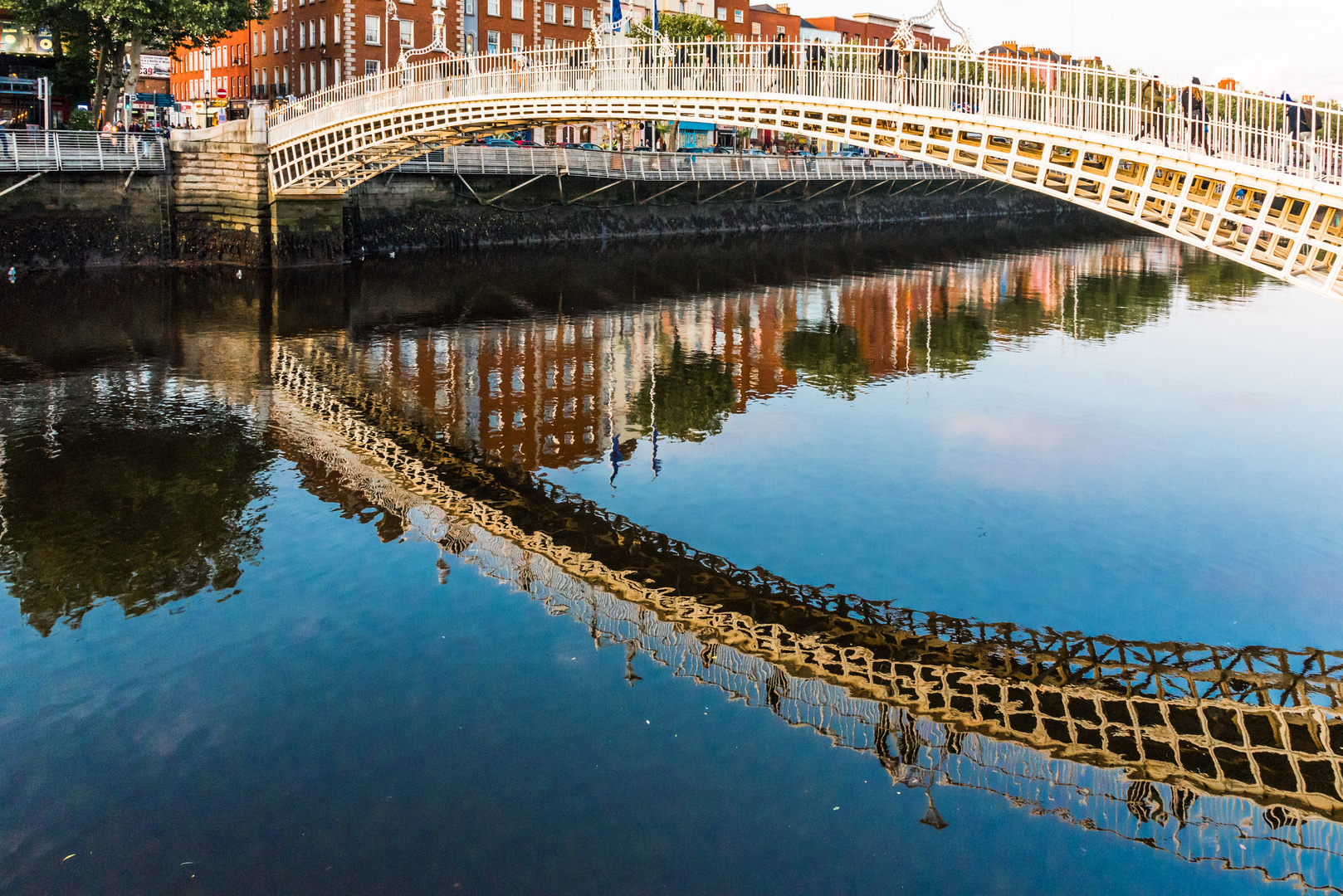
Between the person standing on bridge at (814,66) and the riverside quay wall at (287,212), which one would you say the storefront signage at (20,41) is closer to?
the riverside quay wall at (287,212)

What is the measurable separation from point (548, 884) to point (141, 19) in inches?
1559

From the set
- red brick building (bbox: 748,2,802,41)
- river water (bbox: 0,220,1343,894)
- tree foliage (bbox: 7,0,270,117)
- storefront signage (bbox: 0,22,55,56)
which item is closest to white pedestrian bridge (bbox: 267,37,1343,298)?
river water (bbox: 0,220,1343,894)

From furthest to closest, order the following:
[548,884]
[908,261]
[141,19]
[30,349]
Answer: [908,261] → [141,19] → [30,349] → [548,884]

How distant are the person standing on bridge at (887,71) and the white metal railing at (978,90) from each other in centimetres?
3

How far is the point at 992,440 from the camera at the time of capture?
19.3m

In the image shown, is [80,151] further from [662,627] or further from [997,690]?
[997,690]

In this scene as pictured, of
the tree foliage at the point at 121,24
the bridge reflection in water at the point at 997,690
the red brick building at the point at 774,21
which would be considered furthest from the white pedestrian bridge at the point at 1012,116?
the red brick building at the point at 774,21

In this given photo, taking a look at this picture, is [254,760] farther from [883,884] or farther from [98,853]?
[883,884]

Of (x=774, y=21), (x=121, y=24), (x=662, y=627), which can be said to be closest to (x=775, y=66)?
(x=662, y=627)

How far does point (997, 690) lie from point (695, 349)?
57.3 feet

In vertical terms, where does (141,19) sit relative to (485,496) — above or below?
above

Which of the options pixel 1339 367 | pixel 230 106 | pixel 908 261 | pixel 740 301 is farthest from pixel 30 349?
pixel 230 106

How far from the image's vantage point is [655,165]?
164 ft

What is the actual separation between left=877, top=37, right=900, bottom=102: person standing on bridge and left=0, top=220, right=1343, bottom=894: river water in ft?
16.9
